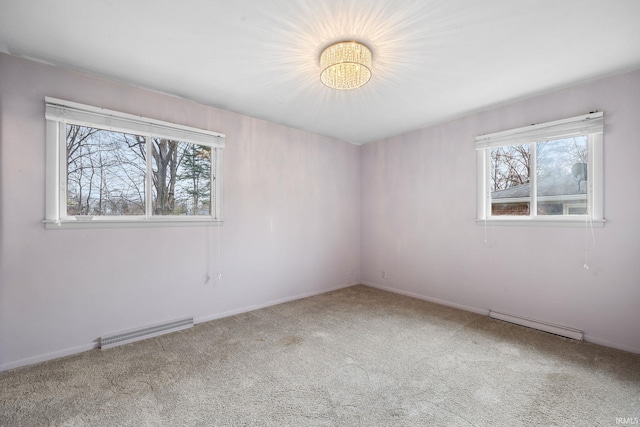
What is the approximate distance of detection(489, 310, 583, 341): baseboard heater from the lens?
2.64 meters

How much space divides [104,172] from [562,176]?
4.55m

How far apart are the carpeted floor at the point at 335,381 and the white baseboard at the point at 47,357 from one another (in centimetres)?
7

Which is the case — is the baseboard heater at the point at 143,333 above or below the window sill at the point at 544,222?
below

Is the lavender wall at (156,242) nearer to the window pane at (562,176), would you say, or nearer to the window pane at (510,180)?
the window pane at (510,180)

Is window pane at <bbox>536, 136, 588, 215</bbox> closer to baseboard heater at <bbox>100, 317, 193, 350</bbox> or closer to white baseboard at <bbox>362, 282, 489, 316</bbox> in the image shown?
white baseboard at <bbox>362, 282, 489, 316</bbox>

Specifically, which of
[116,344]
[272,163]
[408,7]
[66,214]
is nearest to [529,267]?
[408,7]

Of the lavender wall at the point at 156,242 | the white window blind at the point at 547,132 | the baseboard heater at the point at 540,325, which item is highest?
the white window blind at the point at 547,132

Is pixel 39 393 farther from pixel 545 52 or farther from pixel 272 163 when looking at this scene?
pixel 545 52

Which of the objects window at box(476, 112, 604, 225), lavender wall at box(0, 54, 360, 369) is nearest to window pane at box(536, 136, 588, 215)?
window at box(476, 112, 604, 225)

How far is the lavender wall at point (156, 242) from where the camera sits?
2.19m

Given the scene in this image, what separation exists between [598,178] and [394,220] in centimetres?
229

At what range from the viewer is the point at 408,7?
168cm

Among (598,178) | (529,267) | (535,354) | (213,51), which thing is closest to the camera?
(213,51)

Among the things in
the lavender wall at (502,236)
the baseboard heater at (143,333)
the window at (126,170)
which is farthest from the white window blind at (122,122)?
the lavender wall at (502,236)
